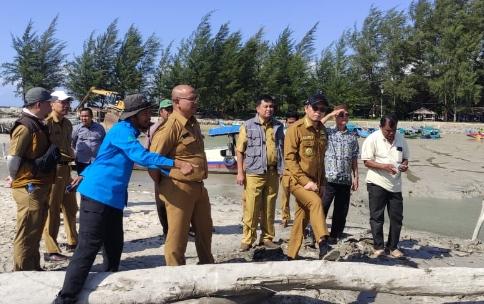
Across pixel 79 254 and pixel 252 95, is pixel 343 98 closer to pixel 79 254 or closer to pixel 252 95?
pixel 252 95

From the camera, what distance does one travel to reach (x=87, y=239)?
4008 millimetres

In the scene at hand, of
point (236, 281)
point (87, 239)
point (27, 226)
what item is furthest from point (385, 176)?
point (27, 226)

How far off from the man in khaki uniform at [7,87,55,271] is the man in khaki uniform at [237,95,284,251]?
2.50 m

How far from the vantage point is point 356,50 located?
172ft

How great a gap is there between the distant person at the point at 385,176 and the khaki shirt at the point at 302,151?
1119mm

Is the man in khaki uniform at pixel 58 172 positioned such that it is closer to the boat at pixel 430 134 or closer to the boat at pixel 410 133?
the boat at pixel 410 133

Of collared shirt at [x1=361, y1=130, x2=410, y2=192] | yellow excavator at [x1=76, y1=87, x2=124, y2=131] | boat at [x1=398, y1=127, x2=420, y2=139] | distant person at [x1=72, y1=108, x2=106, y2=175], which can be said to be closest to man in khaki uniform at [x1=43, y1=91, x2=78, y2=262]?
distant person at [x1=72, y1=108, x2=106, y2=175]

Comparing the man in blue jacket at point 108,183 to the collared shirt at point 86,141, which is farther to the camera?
→ the collared shirt at point 86,141

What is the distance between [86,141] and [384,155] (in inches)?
150

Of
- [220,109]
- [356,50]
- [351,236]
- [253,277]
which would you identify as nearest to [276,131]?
[351,236]

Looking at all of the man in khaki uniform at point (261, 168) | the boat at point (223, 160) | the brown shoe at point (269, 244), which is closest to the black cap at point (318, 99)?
the man in khaki uniform at point (261, 168)

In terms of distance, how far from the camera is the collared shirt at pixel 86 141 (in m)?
6.32

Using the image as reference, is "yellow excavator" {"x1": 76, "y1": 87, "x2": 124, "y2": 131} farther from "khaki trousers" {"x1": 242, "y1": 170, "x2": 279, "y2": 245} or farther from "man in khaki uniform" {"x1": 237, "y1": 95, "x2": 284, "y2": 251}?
"khaki trousers" {"x1": 242, "y1": 170, "x2": 279, "y2": 245}

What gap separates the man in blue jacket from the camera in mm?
3939
